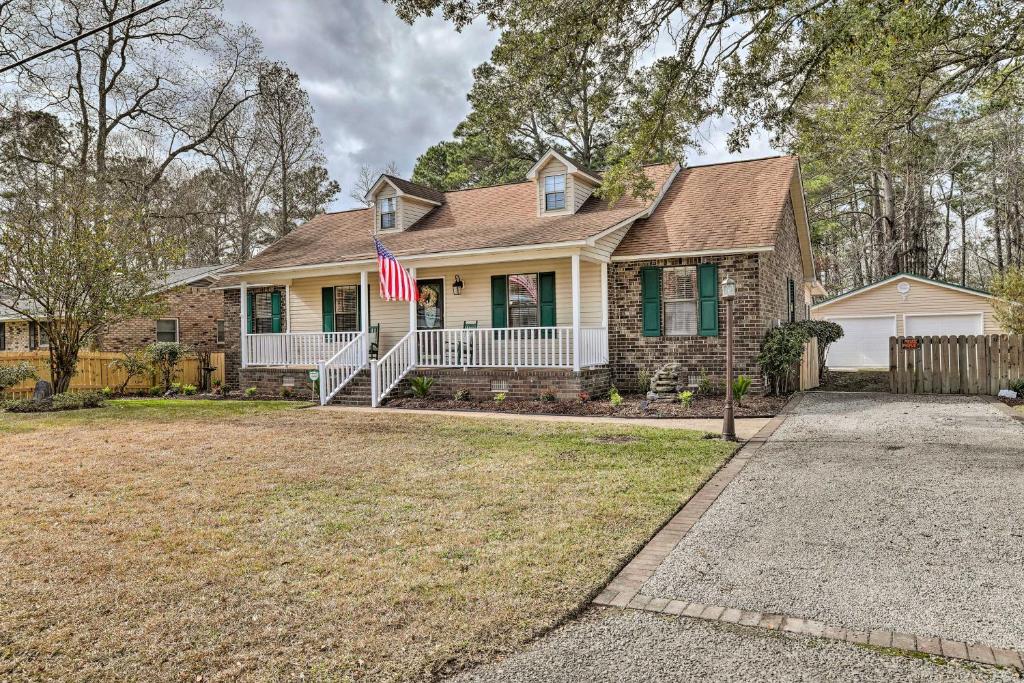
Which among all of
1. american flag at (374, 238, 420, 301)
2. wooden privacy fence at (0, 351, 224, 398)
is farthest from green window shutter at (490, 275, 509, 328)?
wooden privacy fence at (0, 351, 224, 398)

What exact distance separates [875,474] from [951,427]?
3.72 m

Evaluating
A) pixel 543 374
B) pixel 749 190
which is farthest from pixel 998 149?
pixel 543 374

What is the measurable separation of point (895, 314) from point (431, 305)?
51.3ft

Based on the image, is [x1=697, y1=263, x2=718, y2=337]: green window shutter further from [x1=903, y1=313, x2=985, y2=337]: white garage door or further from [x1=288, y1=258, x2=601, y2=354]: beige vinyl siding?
[x1=903, y1=313, x2=985, y2=337]: white garage door

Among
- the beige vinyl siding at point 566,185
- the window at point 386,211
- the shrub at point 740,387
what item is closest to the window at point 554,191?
the beige vinyl siding at point 566,185

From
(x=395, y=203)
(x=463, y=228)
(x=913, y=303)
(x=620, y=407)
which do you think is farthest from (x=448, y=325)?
(x=913, y=303)

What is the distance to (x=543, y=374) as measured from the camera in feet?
45.3

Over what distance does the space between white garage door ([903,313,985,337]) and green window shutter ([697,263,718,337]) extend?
10205mm

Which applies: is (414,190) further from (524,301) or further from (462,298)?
(524,301)

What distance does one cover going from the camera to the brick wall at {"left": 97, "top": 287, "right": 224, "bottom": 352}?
22.5 m

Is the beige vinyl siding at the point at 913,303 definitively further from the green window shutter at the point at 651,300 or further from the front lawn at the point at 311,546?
the front lawn at the point at 311,546

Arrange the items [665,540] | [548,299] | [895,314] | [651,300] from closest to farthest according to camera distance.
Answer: [665,540]
[651,300]
[548,299]
[895,314]

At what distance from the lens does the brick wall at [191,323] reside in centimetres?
2245

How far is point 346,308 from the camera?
1853 cm
